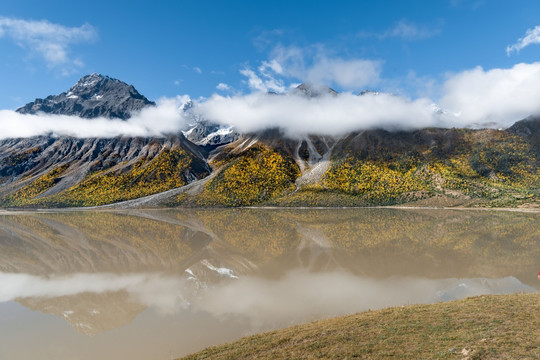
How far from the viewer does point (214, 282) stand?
39875mm

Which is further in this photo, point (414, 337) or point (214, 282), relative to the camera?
point (214, 282)

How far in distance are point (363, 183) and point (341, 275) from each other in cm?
15920

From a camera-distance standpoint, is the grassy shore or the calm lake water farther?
the calm lake water

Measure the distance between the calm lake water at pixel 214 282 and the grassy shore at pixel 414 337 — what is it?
5.32m

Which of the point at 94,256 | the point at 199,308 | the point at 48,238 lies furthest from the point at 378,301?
the point at 48,238

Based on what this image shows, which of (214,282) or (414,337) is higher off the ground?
(414,337)

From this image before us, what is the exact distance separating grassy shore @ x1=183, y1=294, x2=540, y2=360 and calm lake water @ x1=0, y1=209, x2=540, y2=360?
5.32 m

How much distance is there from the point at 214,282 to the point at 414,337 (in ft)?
90.5

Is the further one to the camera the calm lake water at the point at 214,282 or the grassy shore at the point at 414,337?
the calm lake water at the point at 214,282

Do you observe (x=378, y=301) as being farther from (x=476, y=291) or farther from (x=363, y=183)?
(x=363, y=183)

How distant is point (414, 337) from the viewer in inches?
714

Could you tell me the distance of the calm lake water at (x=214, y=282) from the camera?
82.6ft

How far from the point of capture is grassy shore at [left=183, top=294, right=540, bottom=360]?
16.0m

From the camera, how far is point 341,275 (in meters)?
40.7
